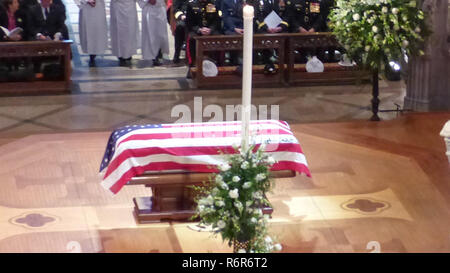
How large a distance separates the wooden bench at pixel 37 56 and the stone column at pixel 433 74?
4.72 metres

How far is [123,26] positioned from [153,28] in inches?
18.7

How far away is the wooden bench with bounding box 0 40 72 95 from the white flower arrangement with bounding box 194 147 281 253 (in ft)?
24.7

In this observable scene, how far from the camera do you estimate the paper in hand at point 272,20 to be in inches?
519

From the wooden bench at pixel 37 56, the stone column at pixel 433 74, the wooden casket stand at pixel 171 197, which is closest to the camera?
the wooden casket stand at pixel 171 197

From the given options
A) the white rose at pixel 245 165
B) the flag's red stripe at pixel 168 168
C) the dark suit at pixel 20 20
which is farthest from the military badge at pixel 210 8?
the white rose at pixel 245 165

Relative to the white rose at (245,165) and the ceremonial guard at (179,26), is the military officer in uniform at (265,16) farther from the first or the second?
the white rose at (245,165)

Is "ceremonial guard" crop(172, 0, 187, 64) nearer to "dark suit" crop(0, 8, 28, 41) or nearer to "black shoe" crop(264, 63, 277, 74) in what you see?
"black shoe" crop(264, 63, 277, 74)

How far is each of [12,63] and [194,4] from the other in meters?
2.75

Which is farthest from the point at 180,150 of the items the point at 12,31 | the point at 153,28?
the point at 153,28

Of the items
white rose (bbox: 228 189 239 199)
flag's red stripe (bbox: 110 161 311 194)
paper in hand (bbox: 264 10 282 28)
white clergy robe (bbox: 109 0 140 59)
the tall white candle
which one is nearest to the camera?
the tall white candle

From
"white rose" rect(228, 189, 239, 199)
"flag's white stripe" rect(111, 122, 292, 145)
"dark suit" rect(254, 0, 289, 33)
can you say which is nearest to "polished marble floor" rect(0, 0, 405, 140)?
"dark suit" rect(254, 0, 289, 33)

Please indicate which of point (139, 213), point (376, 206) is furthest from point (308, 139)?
point (139, 213)

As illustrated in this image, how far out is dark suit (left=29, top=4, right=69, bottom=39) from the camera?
13195 mm

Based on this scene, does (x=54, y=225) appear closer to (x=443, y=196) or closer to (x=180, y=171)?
(x=180, y=171)
